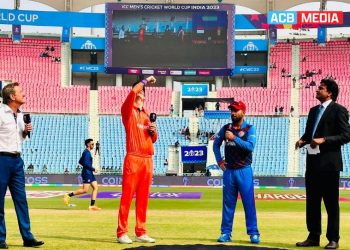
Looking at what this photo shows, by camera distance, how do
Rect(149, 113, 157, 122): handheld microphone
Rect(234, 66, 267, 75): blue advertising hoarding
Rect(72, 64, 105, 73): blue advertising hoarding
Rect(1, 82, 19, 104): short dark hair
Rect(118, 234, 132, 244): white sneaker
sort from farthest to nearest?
Rect(234, 66, 267, 75): blue advertising hoarding < Rect(72, 64, 105, 73): blue advertising hoarding < Rect(149, 113, 157, 122): handheld microphone < Rect(118, 234, 132, 244): white sneaker < Rect(1, 82, 19, 104): short dark hair

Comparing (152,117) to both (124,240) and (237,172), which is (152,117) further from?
(124,240)

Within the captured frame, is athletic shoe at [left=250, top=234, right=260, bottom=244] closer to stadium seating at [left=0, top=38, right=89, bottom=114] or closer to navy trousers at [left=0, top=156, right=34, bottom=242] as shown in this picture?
navy trousers at [left=0, top=156, right=34, bottom=242]

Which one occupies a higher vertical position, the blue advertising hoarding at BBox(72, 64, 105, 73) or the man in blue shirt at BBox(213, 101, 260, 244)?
the blue advertising hoarding at BBox(72, 64, 105, 73)

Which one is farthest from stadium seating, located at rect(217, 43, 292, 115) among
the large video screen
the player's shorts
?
the player's shorts

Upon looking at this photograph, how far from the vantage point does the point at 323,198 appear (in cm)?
1037

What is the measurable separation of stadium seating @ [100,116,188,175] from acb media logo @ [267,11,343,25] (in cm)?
1132

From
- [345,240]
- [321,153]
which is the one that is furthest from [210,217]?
[321,153]

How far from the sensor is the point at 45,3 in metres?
57.6

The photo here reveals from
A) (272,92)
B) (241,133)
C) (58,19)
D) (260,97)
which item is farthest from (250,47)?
(241,133)

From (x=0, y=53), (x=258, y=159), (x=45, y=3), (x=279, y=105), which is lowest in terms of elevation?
(x=258, y=159)

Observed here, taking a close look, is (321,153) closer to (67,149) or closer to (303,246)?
(303,246)

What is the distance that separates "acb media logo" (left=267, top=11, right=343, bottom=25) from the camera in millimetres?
49625

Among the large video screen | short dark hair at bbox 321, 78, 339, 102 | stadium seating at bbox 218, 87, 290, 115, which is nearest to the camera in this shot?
short dark hair at bbox 321, 78, 339, 102

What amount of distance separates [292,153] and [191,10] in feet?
44.0
